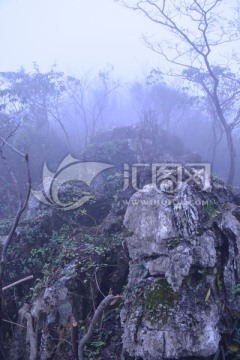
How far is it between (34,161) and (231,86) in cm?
1316

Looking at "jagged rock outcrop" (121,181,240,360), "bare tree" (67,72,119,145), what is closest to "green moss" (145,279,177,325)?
"jagged rock outcrop" (121,181,240,360)

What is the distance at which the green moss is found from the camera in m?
3.62

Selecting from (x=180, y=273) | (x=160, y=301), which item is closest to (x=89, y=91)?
(x=180, y=273)

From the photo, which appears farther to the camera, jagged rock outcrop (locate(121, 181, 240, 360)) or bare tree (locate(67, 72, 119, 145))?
bare tree (locate(67, 72, 119, 145))

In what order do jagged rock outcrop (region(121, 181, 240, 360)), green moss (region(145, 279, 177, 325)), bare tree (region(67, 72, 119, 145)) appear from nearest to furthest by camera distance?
jagged rock outcrop (region(121, 181, 240, 360)), green moss (region(145, 279, 177, 325)), bare tree (region(67, 72, 119, 145))

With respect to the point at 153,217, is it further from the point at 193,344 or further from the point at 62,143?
the point at 62,143

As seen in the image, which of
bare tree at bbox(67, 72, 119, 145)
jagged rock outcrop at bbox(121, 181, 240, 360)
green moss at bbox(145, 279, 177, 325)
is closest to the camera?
jagged rock outcrop at bbox(121, 181, 240, 360)

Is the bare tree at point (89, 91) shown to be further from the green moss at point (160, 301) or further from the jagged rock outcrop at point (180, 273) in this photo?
the green moss at point (160, 301)

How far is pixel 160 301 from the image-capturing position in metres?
3.75

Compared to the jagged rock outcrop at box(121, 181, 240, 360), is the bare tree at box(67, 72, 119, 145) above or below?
above

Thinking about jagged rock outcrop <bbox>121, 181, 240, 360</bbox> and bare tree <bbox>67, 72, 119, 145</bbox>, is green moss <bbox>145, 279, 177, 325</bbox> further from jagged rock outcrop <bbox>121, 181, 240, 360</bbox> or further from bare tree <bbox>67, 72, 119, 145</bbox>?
bare tree <bbox>67, 72, 119, 145</bbox>

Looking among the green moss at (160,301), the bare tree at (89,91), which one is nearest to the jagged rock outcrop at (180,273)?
the green moss at (160,301)

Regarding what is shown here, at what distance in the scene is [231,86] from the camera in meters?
18.2

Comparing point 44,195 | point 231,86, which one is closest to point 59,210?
point 44,195
